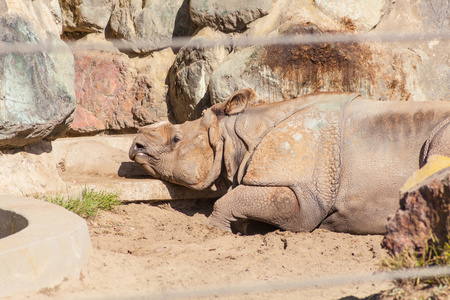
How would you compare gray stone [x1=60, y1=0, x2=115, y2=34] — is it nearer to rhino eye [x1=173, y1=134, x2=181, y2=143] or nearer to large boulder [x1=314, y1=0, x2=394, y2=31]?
rhino eye [x1=173, y1=134, x2=181, y2=143]

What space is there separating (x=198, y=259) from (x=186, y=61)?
325 centimetres

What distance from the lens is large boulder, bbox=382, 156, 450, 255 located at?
2.90 m

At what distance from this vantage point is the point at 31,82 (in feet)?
17.8

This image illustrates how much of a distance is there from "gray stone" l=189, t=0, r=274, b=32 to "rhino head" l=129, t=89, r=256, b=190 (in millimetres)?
1259

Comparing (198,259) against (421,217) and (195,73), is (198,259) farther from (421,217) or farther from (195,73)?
(195,73)

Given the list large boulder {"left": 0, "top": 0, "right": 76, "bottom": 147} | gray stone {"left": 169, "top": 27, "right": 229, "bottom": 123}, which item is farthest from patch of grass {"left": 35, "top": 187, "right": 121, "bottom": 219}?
gray stone {"left": 169, "top": 27, "right": 229, "bottom": 123}

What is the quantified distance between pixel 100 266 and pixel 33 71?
2292 mm

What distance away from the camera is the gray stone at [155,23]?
7703 millimetres

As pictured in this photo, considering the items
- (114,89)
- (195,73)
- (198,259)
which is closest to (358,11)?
(195,73)

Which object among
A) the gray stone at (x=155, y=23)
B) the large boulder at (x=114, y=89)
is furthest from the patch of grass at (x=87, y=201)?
the gray stone at (x=155, y=23)

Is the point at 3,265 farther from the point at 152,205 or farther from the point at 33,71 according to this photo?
the point at 152,205

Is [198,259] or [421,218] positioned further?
[198,259]

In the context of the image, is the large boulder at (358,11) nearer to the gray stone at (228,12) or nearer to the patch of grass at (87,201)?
the gray stone at (228,12)

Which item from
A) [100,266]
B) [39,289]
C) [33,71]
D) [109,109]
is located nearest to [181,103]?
[109,109]
